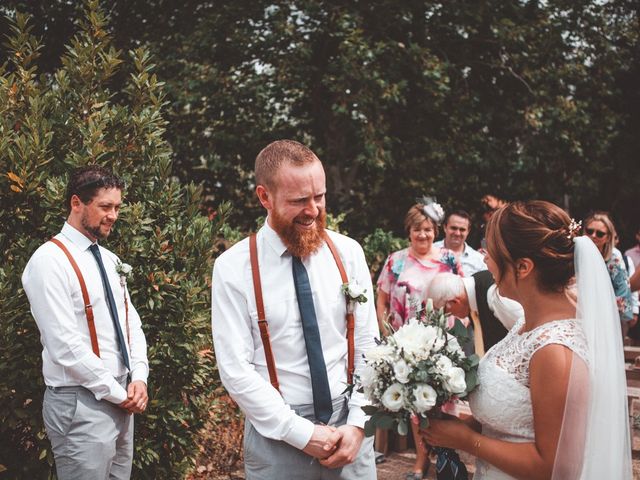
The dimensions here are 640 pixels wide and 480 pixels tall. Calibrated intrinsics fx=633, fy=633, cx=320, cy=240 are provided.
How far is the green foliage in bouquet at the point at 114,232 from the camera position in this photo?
13.2ft

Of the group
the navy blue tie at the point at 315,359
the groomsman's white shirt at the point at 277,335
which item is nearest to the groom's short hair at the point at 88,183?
the groomsman's white shirt at the point at 277,335

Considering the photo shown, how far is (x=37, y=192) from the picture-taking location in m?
4.15

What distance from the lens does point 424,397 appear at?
2.16 meters

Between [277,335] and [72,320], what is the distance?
126 cm

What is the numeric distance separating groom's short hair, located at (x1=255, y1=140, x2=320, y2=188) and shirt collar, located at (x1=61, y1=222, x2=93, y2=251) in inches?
54.6

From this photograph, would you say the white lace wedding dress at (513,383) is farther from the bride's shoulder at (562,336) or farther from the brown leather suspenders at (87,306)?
the brown leather suspenders at (87,306)

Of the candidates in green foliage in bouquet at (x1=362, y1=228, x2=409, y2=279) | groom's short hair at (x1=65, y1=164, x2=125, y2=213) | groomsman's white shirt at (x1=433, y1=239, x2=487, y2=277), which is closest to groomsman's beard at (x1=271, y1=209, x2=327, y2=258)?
groom's short hair at (x1=65, y1=164, x2=125, y2=213)

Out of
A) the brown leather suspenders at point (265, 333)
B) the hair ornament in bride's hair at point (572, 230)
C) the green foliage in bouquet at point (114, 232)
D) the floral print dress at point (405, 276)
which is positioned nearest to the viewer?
the hair ornament in bride's hair at point (572, 230)

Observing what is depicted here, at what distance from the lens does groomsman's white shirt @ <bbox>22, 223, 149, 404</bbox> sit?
3.15m

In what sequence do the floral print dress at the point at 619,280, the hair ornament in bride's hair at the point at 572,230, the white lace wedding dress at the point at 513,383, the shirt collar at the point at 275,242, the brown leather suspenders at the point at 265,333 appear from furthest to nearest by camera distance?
the floral print dress at the point at 619,280, the shirt collar at the point at 275,242, the brown leather suspenders at the point at 265,333, the hair ornament in bride's hair at the point at 572,230, the white lace wedding dress at the point at 513,383

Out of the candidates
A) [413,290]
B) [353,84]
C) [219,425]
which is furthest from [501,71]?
[219,425]

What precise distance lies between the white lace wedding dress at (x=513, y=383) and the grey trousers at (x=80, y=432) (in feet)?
6.36

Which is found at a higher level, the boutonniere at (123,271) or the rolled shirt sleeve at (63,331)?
the boutonniere at (123,271)

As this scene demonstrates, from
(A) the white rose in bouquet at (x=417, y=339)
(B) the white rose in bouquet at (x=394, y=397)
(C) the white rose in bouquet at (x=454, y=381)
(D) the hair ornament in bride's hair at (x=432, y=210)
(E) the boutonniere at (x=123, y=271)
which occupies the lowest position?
(B) the white rose in bouquet at (x=394, y=397)
